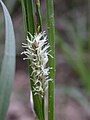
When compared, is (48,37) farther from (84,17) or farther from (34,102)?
(84,17)

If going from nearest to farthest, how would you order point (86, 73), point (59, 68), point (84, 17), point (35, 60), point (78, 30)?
1. point (35, 60)
2. point (86, 73)
3. point (78, 30)
4. point (84, 17)
5. point (59, 68)

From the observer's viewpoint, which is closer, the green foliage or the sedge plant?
the sedge plant

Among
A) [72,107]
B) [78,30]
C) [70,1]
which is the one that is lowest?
[72,107]

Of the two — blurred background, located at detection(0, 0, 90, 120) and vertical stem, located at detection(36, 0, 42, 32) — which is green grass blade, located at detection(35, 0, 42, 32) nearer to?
vertical stem, located at detection(36, 0, 42, 32)

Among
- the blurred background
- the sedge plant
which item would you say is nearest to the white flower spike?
the sedge plant

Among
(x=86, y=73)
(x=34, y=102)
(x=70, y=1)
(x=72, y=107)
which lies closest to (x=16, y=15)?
(x=70, y=1)

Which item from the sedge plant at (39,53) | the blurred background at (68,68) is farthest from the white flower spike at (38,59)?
the blurred background at (68,68)

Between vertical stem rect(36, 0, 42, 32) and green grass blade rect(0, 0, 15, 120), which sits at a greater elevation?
vertical stem rect(36, 0, 42, 32)
